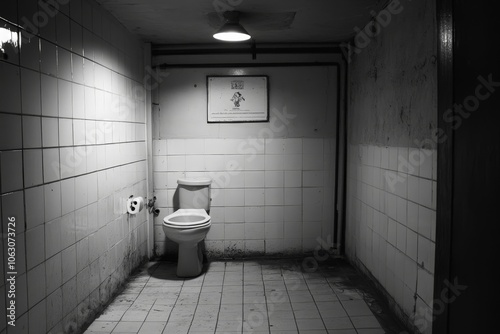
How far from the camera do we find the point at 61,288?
2352 millimetres

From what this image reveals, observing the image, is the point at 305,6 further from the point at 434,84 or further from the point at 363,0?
the point at 434,84

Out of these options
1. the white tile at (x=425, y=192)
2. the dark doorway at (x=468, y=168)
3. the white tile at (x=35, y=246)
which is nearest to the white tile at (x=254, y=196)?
the white tile at (x=425, y=192)

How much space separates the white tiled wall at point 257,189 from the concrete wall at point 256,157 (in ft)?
0.04

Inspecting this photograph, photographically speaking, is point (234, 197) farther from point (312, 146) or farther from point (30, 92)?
point (30, 92)

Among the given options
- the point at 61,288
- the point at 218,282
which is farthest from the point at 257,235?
the point at 61,288

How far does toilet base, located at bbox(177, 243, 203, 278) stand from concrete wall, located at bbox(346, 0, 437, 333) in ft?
5.52

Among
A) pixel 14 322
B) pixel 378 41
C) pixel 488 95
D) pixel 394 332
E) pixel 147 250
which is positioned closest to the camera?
pixel 488 95

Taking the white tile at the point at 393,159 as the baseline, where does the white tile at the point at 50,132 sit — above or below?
above

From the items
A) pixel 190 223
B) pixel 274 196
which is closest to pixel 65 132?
pixel 190 223

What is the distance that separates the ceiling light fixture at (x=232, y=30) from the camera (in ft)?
10.3

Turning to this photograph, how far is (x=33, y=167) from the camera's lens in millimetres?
2047

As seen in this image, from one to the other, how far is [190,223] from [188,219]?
281 millimetres

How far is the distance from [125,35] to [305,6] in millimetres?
1737

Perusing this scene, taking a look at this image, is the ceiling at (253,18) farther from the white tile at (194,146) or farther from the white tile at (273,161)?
the white tile at (273,161)
